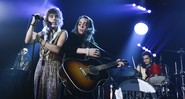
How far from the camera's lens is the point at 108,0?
6602 millimetres

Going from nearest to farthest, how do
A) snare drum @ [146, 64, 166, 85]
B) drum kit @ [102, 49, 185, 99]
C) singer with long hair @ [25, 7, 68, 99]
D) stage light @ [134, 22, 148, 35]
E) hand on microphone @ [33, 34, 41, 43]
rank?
1. singer with long hair @ [25, 7, 68, 99]
2. hand on microphone @ [33, 34, 41, 43]
3. drum kit @ [102, 49, 185, 99]
4. snare drum @ [146, 64, 166, 85]
5. stage light @ [134, 22, 148, 35]

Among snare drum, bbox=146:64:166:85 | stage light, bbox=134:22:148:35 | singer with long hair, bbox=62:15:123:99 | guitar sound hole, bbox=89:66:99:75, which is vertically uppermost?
stage light, bbox=134:22:148:35

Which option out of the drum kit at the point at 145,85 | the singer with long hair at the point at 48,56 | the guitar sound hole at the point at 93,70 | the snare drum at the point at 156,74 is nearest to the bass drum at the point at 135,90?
the drum kit at the point at 145,85

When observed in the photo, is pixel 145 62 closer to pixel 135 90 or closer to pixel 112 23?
pixel 112 23

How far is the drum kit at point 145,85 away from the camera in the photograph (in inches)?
213

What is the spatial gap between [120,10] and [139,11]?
682 millimetres

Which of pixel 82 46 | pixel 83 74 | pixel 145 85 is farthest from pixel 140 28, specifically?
pixel 83 74

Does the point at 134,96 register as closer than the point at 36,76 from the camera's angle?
No

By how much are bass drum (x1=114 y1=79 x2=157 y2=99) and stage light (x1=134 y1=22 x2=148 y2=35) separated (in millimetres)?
1985

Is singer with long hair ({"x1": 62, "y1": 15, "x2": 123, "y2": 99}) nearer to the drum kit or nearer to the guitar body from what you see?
the guitar body

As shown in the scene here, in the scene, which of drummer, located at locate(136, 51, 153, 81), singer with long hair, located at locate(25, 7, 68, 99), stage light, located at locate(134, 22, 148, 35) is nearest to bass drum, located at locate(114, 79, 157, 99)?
drummer, located at locate(136, 51, 153, 81)

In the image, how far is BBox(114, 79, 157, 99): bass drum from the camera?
18.0 feet

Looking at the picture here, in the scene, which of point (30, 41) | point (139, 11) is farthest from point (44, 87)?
point (139, 11)

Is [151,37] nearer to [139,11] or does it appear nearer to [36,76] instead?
[139,11]
